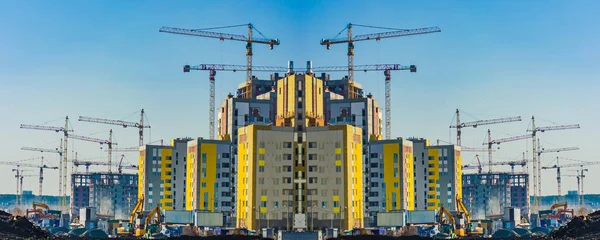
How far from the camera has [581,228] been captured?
98.8m

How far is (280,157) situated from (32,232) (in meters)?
42.2

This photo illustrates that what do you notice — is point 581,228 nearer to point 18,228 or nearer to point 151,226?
point 18,228

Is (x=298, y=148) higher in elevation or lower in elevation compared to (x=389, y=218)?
higher

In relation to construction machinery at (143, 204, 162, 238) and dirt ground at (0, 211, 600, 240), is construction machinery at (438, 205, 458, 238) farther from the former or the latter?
dirt ground at (0, 211, 600, 240)

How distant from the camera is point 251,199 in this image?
14050cm

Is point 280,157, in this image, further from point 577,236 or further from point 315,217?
point 577,236

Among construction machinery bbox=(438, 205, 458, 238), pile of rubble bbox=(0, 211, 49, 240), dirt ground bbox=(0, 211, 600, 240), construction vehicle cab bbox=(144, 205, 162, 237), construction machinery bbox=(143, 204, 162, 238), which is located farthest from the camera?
construction machinery bbox=(438, 205, 458, 238)

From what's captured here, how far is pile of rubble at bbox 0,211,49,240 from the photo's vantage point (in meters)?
89.9

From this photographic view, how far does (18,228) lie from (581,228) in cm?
5735

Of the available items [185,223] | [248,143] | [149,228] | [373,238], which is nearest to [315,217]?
[248,143]

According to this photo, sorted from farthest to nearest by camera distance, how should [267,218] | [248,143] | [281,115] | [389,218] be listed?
[389,218], [248,143], [267,218], [281,115]

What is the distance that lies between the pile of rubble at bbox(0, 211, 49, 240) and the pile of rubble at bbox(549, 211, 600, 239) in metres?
53.2

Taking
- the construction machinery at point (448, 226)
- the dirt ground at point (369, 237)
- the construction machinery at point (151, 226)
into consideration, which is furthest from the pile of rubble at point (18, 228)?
the construction machinery at point (448, 226)

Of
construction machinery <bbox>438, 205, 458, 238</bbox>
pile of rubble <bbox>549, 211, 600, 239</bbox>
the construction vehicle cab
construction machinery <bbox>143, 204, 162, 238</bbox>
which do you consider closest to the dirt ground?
pile of rubble <bbox>549, 211, 600, 239</bbox>
